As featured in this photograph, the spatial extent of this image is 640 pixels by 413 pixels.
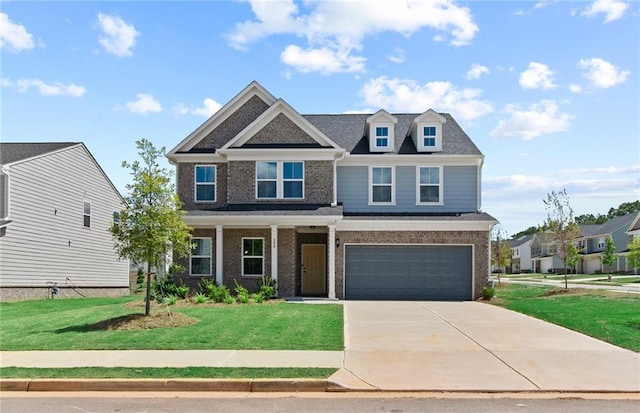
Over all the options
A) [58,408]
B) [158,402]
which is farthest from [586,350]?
[58,408]

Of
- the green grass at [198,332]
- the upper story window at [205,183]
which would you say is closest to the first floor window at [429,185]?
the green grass at [198,332]

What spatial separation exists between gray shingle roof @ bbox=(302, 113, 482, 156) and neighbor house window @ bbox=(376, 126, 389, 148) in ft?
1.84

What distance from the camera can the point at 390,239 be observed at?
23812 millimetres

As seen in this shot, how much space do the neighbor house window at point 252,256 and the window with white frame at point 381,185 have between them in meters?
5.09

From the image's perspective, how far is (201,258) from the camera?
952 inches

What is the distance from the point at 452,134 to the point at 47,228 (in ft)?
61.4

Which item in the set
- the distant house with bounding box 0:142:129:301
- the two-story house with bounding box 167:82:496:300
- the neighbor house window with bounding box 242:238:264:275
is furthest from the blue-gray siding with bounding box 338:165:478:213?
the distant house with bounding box 0:142:129:301

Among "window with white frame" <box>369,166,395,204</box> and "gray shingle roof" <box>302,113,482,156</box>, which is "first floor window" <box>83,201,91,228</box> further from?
"window with white frame" <box>369,166,395,204</box>

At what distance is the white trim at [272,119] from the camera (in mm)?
23938

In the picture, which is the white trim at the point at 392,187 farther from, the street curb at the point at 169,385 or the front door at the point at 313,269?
the street curb at the point at 169,385

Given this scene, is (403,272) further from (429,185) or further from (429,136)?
(429,136)

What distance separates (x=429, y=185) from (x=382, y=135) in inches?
116

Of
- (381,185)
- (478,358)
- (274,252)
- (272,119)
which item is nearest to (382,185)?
(381,185)

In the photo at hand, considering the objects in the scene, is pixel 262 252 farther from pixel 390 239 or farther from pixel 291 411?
pixel 291 411
